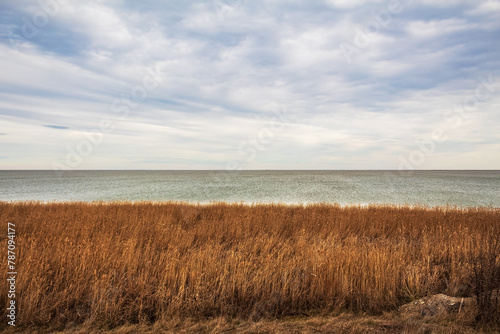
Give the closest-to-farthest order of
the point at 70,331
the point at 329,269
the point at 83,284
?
the point at 70,331 → the point at 83,284 → the point at 329,269

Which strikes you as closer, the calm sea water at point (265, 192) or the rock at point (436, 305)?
the rock at point (436, 305)

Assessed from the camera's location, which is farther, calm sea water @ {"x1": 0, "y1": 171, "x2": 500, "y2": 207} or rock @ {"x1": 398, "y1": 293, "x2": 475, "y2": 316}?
calm sea water @ {"x1": 0, "y1": 171, "x2": 500, "y2": 207}

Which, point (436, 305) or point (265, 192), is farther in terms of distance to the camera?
point (265, 192)

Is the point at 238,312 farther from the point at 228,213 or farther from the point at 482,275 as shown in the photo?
the point at 228,213

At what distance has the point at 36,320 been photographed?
4.16 metres

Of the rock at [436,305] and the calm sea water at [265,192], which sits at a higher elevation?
the rock at [436,305]

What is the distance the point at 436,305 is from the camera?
14.4 feet

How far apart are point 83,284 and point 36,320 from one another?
0.76m

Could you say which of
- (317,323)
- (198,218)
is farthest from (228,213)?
(317,323)

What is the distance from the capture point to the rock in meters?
4.27

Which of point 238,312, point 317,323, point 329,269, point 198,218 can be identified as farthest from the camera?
point 198,218

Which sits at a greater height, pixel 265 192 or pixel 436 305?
pixel 436 305

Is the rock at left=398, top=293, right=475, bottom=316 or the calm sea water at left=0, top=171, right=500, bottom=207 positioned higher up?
the rock at left=398, top=293, right=475, bottom=316

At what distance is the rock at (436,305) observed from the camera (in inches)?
168
